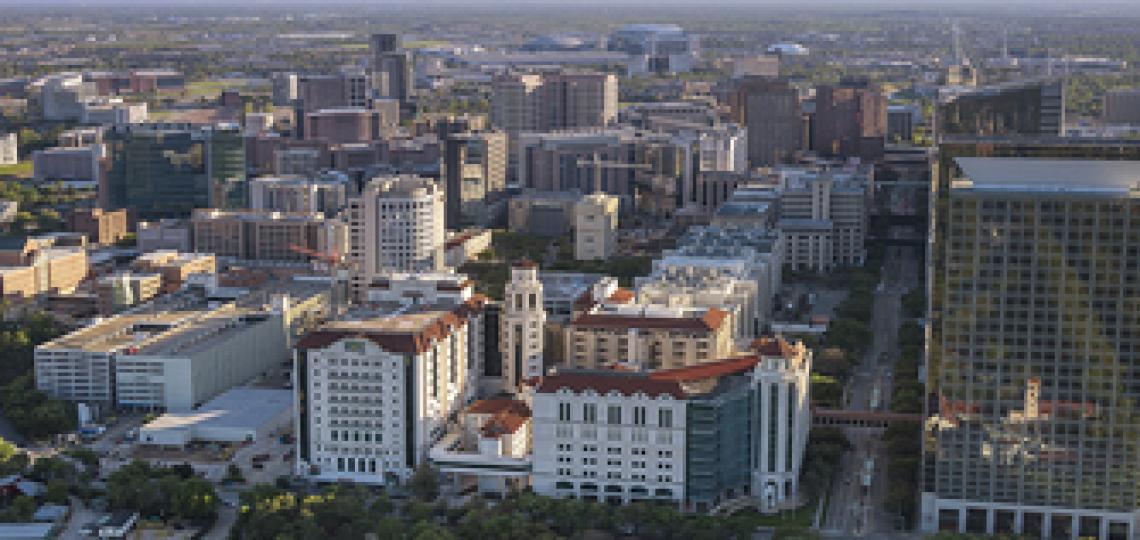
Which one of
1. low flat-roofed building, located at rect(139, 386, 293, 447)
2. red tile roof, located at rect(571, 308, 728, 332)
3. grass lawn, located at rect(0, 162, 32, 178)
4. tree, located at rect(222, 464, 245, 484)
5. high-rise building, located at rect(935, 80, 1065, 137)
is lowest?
tree, located at rect(222, 464, 245, 484)

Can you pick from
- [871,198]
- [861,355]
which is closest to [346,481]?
[861,355]

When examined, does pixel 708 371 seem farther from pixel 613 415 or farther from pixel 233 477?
pixel 233 477

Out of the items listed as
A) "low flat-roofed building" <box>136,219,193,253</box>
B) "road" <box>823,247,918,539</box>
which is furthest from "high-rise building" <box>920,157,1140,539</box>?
"low flat-roofed building" <box>136,219,193,253</box>

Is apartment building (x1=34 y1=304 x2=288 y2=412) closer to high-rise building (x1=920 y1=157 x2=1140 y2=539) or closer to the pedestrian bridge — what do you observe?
the pedestrian bridge

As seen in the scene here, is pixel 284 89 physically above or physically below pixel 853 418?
above

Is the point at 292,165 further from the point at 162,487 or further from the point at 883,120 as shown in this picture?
the point at 162,487

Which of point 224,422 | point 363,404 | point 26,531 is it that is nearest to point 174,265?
point 224,422
